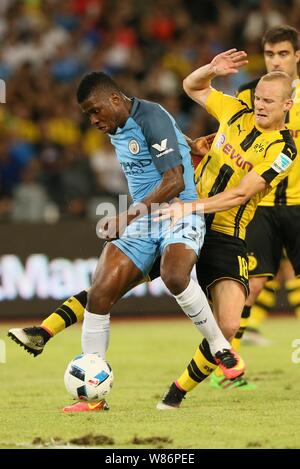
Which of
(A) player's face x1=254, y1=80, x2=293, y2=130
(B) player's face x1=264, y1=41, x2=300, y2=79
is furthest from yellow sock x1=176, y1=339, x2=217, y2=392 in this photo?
(B) player's face x1=264, y1=41, x2=300, y2=79

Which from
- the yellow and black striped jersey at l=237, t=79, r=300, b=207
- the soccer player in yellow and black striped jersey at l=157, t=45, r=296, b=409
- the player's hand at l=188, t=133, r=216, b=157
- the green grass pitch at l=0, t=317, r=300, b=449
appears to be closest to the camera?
the green grass pitch at l=0, t=317, r=300, b=449

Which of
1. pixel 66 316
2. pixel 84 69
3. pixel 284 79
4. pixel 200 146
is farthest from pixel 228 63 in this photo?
pixel 84 69

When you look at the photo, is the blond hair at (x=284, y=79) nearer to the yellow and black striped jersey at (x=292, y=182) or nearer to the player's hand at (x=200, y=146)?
the player's hand at (x=200, y=146)

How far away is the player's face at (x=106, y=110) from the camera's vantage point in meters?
6.82

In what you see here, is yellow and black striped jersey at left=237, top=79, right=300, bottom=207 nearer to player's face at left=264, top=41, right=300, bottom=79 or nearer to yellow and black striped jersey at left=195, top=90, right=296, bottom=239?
player's face at left=264, top=41, right=300, bottom=79

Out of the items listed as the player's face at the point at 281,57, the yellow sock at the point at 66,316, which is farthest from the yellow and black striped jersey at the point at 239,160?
the player's face at the point at 281,57

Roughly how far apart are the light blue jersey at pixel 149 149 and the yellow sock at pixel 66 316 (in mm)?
833

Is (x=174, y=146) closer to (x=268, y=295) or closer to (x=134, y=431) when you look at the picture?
(x=134, y=431)

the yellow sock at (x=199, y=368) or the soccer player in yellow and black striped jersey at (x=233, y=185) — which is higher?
the soccer player in yellow and black striped jersey at (x=233, y=185)

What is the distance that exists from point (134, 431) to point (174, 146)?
1.96m

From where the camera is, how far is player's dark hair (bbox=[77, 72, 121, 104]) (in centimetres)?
682

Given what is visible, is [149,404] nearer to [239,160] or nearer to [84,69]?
[239,160]

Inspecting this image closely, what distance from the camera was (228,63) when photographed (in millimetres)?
7426

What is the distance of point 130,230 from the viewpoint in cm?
701
